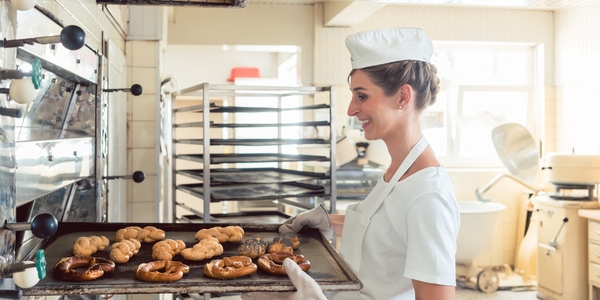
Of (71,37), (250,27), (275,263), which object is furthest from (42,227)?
(250,27)

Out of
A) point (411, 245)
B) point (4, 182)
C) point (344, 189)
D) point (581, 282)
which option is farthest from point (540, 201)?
point (4, 182)

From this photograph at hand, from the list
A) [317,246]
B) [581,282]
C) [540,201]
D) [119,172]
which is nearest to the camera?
[317,246]

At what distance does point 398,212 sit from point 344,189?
336 centimetres

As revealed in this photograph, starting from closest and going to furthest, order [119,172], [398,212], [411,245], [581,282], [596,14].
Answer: [411,245]
[398,212]
[119,172]
[581,282]
[596,14]

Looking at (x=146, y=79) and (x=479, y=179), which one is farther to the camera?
(x=479, y=179)

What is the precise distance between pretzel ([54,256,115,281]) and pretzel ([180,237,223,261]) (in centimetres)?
24

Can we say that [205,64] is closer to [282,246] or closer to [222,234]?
[222,234]

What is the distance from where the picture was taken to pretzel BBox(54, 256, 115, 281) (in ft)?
3.85

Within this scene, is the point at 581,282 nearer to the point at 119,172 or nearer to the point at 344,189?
the point at 344,189

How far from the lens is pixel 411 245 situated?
4.39ft

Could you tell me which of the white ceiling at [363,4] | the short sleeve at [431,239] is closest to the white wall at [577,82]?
the white ceiling at [363,4]

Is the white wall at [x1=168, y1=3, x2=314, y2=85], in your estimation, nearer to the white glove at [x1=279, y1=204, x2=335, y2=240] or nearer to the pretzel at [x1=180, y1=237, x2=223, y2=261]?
the white glove at [x1=279, y1=204, x2=335, y2=240]

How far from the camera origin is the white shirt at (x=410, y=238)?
1.31 meters

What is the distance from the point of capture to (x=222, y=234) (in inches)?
68.2
